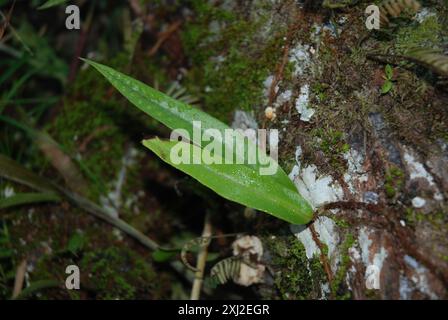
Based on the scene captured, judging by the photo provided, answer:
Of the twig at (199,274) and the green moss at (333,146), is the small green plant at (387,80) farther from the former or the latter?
the twig at (199,274)

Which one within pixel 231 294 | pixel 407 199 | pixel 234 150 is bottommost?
pixel 231 294

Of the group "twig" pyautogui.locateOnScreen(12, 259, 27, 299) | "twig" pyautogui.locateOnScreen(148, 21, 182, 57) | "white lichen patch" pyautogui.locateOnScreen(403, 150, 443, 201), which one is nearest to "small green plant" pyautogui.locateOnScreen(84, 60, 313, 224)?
"white lichen patch" pyautogui.locateOnScreen(403, 150, 443, 201)

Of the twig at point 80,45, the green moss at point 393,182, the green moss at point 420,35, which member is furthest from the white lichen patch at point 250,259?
the twig at point 80,45

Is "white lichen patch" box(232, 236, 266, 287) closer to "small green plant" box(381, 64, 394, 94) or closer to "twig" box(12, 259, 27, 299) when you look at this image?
Answer: "small green plant" box(381, 64, 394, 94)

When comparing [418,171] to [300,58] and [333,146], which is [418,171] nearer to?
[333,146]

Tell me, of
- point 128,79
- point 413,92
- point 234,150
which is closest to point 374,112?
point 413,92

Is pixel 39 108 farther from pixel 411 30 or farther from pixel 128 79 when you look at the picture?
pixel 411 30

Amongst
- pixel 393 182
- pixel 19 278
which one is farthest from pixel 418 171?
pixel 19 278
